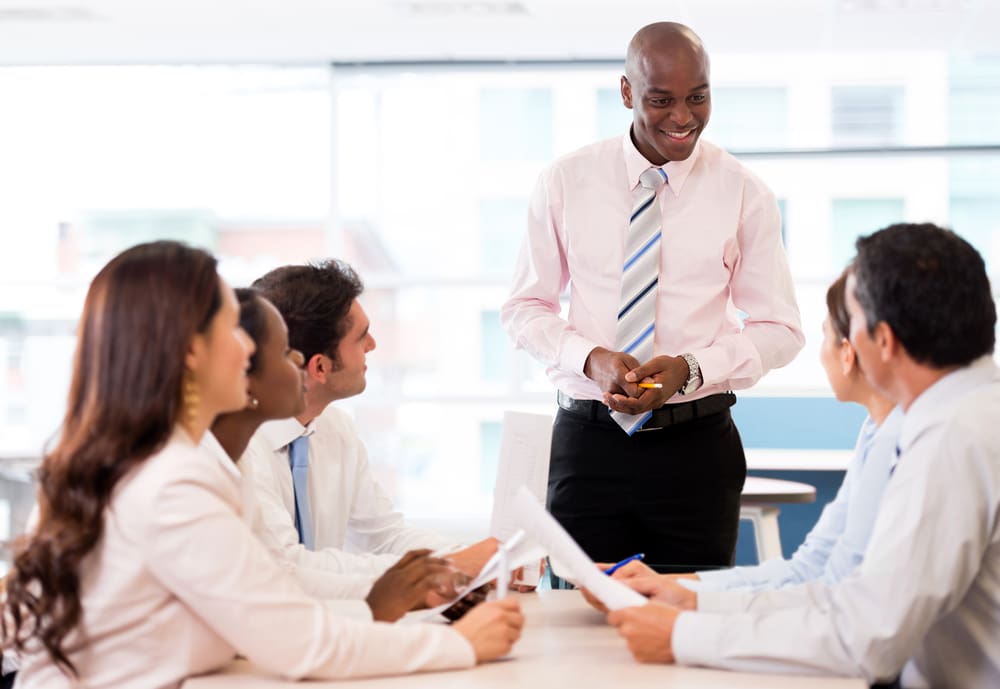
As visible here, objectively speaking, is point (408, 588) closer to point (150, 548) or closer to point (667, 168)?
point (150, 548)

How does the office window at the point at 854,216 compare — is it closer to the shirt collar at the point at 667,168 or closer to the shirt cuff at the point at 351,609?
the shirt collar at the point at 667,168

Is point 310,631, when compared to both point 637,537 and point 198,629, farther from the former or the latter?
point 637,537

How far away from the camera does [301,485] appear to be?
2.37 metres

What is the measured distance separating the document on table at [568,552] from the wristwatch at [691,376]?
0.86 m

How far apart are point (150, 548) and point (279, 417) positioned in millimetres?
447

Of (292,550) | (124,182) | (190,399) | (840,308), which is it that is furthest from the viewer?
(124,182)

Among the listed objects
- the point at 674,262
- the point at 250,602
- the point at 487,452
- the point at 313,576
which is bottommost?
the point at 487,452

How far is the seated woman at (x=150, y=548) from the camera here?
146 centimetres

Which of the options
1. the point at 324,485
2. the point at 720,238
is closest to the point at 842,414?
the point at 720,238

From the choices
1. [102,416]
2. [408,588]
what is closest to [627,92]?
[408,588]

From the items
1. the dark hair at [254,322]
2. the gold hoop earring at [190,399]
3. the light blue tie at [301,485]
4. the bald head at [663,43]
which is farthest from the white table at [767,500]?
the gold hoop earring at [190,399]

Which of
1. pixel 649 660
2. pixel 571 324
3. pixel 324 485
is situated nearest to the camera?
pixel 649 660

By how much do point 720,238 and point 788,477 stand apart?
367cm

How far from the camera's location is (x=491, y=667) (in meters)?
1.58
